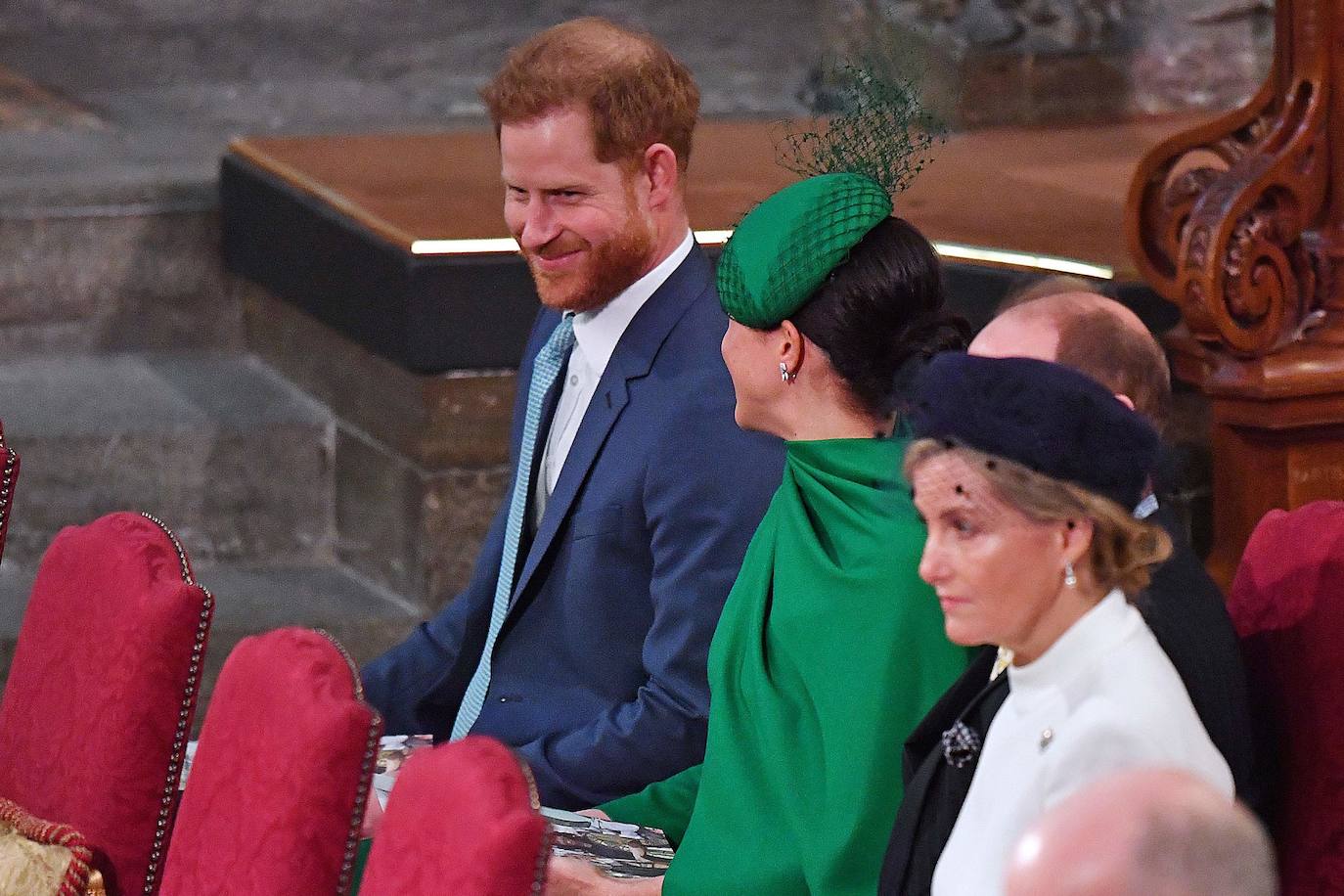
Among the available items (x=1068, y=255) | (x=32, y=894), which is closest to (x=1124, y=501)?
(x=32, y=894)

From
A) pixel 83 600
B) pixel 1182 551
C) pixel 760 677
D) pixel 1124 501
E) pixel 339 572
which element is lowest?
pixel 339 572

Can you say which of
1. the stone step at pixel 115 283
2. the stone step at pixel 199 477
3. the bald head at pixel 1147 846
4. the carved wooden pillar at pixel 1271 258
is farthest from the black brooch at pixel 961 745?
the stone step at pixel 115 283

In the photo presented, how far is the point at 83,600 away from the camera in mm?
2406

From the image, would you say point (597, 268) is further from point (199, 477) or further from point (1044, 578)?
point (199, 477)

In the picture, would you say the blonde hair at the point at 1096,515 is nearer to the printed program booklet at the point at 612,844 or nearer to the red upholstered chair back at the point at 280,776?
the red upholstered chair back at the point at 280,776

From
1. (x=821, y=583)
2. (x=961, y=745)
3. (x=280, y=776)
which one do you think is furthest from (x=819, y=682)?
(x=280, y=776)

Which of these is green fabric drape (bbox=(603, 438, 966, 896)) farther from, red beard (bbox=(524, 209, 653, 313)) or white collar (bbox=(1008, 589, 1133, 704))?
red beard (bbox=(524, 209, 653, 313))

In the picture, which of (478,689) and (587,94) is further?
(478,689)

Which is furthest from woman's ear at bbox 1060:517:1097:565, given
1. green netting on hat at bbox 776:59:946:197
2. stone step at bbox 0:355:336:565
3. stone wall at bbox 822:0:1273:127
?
stone wall at bbox 822:0:1273:127

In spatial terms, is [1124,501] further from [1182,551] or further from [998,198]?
[998,198]

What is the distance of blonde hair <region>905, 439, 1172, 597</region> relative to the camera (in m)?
1.57

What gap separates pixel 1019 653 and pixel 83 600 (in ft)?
3.98

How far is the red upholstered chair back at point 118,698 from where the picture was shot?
7.53ft

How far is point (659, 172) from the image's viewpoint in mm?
2527
